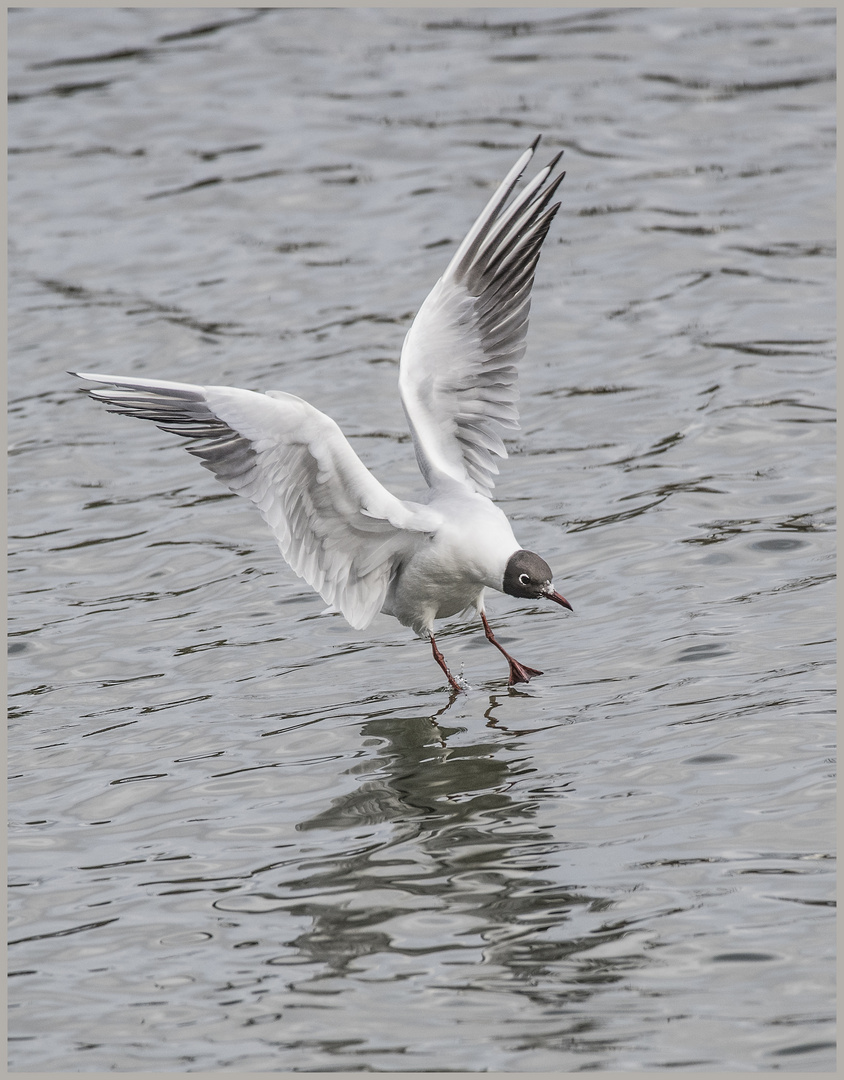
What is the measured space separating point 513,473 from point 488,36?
9325 mm

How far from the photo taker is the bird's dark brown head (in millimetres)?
7457

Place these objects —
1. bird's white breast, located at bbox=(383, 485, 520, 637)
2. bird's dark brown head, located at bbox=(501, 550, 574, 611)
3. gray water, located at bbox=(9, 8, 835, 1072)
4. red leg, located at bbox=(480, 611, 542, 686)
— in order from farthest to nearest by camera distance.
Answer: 1. red leg, located at bbox=(480, 611, 542, 686)
2. bird's white breast, located at bbox=(383, 485, 520, 637)
3. bird's dark brown head, located at bbox=(501, 550, 574, 611)
4. gray water, located at bbox=(9, 8, 835, 1072)

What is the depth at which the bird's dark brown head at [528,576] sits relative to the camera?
746 centimetres

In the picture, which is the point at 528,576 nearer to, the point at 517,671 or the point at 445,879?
the point at 517,671

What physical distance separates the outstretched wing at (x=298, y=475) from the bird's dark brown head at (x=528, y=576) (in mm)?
447

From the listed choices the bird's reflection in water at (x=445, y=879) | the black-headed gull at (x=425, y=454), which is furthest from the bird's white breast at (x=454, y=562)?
the bird's reflection in water at (x=445, y=879)

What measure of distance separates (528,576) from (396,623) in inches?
75.5

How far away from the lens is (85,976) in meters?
5.61

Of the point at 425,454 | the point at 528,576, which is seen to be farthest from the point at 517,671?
the point at 425,454

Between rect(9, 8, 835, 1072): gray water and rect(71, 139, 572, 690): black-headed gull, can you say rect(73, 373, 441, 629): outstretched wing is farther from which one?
rect(9, 8, 835, 1072): gray water

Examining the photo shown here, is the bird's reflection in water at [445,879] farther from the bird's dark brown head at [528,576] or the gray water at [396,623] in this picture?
the bird's dark brown head at [528,576]

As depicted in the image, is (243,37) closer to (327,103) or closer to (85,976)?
(327,103)

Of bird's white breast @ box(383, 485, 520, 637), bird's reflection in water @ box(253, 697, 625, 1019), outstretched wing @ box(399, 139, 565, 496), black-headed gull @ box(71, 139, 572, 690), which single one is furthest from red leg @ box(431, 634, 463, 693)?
outstretched wing @ box(399, 139, 565, 496)

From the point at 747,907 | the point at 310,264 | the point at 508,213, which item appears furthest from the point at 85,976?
the point at 310,264
